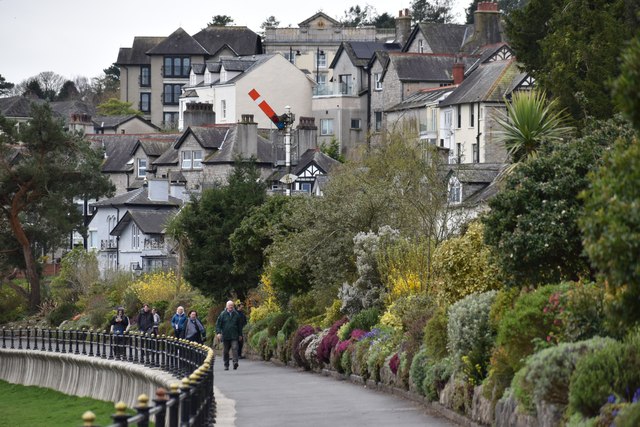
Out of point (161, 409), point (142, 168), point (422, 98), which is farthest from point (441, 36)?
point (161, 409)

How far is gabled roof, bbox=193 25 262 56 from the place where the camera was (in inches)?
5379

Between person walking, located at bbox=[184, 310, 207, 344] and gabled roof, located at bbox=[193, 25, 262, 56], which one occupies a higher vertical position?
gabled roof, located at bbox=[193, 25, 262, 56]

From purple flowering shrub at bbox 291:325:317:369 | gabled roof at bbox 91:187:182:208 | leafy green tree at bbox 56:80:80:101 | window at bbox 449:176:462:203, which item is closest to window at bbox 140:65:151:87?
leafy green tree at bbox 56:80:80:101

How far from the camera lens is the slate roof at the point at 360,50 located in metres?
114

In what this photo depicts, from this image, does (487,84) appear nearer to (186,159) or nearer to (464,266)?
(186,159)

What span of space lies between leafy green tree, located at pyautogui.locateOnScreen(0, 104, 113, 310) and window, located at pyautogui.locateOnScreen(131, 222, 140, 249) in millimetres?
11969

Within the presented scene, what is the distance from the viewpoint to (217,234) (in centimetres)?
5641

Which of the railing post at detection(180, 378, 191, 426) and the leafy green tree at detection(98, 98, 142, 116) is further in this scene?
the leafy green tree at detection(98, 98, 142, 116)

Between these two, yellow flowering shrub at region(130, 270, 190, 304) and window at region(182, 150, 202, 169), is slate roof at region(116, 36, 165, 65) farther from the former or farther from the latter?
yellow flowering shrub at region(130, 270, 190, 304)

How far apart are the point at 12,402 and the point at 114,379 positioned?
7750 mm

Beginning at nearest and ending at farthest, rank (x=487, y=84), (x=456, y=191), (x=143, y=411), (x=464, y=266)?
A: (x=143, y=411) < (x=464, y=266) < (x=456, y=191) < (x=487, y=84)

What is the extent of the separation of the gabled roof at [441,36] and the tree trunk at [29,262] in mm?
45872

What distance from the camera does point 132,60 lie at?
147500 mm

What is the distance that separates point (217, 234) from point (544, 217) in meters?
35.1
